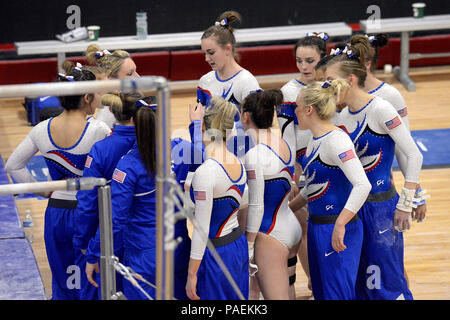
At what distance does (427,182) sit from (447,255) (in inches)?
57.7

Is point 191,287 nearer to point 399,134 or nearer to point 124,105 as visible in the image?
point 124,105

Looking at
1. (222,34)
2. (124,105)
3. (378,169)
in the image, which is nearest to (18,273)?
(124,105)

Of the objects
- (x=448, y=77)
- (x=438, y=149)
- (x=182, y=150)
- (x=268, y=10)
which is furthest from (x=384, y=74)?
(x=182, y=150)

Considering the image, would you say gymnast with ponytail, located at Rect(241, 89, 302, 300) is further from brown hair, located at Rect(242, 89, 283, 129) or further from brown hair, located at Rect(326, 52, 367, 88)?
brown hair, located at Rect(326, 52, 367, 88)

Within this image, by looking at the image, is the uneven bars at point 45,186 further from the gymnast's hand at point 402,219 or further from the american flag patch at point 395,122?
the gymnast's hand at point 402,219

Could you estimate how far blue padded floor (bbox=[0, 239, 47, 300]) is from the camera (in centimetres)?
420

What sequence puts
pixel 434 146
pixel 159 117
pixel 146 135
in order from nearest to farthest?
pixel 159 117 < pixel 146 135 < pixel 434 146

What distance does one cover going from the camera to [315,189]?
392 centimetres

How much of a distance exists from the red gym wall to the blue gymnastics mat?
7.88ft

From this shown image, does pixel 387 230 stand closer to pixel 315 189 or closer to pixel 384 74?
pixel 315 189

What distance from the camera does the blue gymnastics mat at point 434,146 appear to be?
7141mm

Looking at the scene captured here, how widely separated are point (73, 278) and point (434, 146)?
4523 mm

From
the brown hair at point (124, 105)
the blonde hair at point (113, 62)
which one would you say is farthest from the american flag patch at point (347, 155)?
the blonde hair at point (113, 62)

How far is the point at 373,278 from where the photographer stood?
13.9ft
